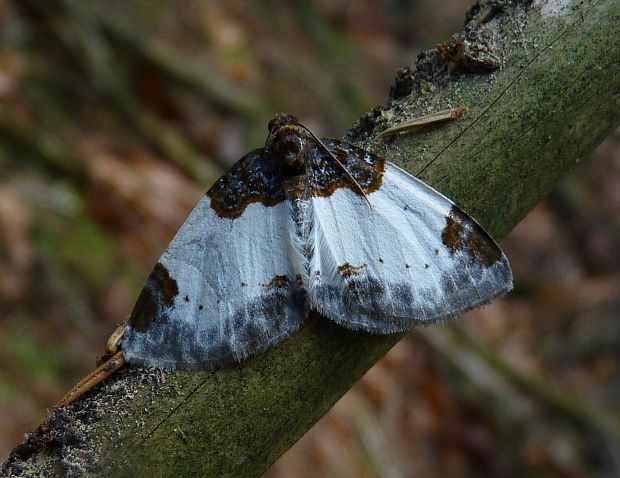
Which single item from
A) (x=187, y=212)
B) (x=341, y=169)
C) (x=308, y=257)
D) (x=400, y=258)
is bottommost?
(x=400, y=258)

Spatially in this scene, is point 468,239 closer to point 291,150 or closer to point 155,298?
point 291,150

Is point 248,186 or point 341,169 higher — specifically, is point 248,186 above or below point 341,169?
above

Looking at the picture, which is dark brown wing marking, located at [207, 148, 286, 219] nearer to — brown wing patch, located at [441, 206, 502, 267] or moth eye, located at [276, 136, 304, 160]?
moth eye, located at [276, 136, 304, 160]

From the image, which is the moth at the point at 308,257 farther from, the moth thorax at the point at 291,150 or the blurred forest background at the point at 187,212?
the blurred forest background at the point at 187,212

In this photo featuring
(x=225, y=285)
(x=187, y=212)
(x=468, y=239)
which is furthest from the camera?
(x=187, y=212)

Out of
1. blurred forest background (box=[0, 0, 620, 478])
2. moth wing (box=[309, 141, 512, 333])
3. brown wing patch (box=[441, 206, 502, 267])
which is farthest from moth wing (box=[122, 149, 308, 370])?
blurred forest background (box=[0, 0, 620, 478])

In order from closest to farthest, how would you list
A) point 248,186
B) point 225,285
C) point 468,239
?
point 468,239 → point 225,285 → point 248,186

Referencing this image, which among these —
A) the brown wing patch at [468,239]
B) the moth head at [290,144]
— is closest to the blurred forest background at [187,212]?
the moth head at [290,144]

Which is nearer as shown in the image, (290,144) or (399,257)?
(399,257)

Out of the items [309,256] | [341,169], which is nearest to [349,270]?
[309,256]
